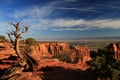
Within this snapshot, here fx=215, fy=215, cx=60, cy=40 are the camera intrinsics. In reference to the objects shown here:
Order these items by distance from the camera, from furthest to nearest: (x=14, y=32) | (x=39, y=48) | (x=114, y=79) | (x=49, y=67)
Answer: (x=39, y=48) < (x=49, y=67) < (x=14, y=32) < (x=114, y=79)

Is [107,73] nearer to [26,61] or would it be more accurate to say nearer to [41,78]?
[41,78]

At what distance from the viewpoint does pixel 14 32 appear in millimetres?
26359

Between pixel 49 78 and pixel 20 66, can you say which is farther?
pixel 20 66

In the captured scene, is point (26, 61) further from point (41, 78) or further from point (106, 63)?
point (106, 63)

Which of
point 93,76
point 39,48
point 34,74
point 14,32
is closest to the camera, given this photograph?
point 93,76

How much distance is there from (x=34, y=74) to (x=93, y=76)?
6.53 metres

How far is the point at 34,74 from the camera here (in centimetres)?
2392

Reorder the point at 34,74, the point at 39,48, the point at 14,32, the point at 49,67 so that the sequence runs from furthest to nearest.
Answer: the point at 39,48, the point at 49,67, the point at 14,32, the point at 34,74

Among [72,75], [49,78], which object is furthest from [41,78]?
[72,75]

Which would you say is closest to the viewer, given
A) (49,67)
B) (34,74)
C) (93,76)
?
(93,76)

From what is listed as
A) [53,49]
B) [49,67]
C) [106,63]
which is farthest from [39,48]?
[106,63]

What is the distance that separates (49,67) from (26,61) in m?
3.26

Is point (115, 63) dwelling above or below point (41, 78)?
above

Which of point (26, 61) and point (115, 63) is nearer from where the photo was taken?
point (115, 63)
